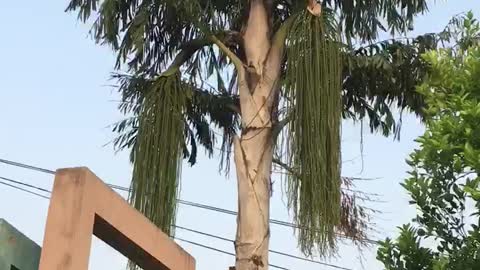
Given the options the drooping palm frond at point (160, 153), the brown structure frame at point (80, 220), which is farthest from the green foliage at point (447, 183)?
the drooping palm frond at point (160, 153)

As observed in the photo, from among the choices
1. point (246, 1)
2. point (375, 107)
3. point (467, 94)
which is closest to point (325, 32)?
point (246, 1)

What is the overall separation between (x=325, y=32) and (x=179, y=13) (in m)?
1.25

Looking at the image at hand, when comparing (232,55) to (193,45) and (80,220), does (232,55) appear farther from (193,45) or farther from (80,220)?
(80,220)

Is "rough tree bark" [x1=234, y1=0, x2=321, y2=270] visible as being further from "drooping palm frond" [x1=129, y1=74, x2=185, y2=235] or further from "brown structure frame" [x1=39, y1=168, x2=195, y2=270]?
"brown structure frame" [x1=39, y1=168, x2=195, y2=270]

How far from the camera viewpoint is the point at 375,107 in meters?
6.94

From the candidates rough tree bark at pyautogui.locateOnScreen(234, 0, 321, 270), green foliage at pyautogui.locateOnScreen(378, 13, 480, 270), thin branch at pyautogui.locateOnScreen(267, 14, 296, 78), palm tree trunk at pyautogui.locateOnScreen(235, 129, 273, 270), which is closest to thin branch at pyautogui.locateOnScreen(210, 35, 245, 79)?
rough tree bark at pyautogui.locateOnScreen(234, 0, 321, 270)

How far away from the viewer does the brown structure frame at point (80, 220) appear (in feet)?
10.1

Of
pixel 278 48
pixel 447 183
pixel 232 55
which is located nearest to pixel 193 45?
pixel 232 55

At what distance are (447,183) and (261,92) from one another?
237 cm

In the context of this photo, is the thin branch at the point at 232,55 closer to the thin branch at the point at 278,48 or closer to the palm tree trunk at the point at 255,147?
the palm tree trunk at the point at 255,147

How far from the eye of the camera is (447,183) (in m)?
3.70

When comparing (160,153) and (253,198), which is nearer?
(253,198)

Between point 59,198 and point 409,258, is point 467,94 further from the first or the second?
point 59,198

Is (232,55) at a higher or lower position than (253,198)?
higher
